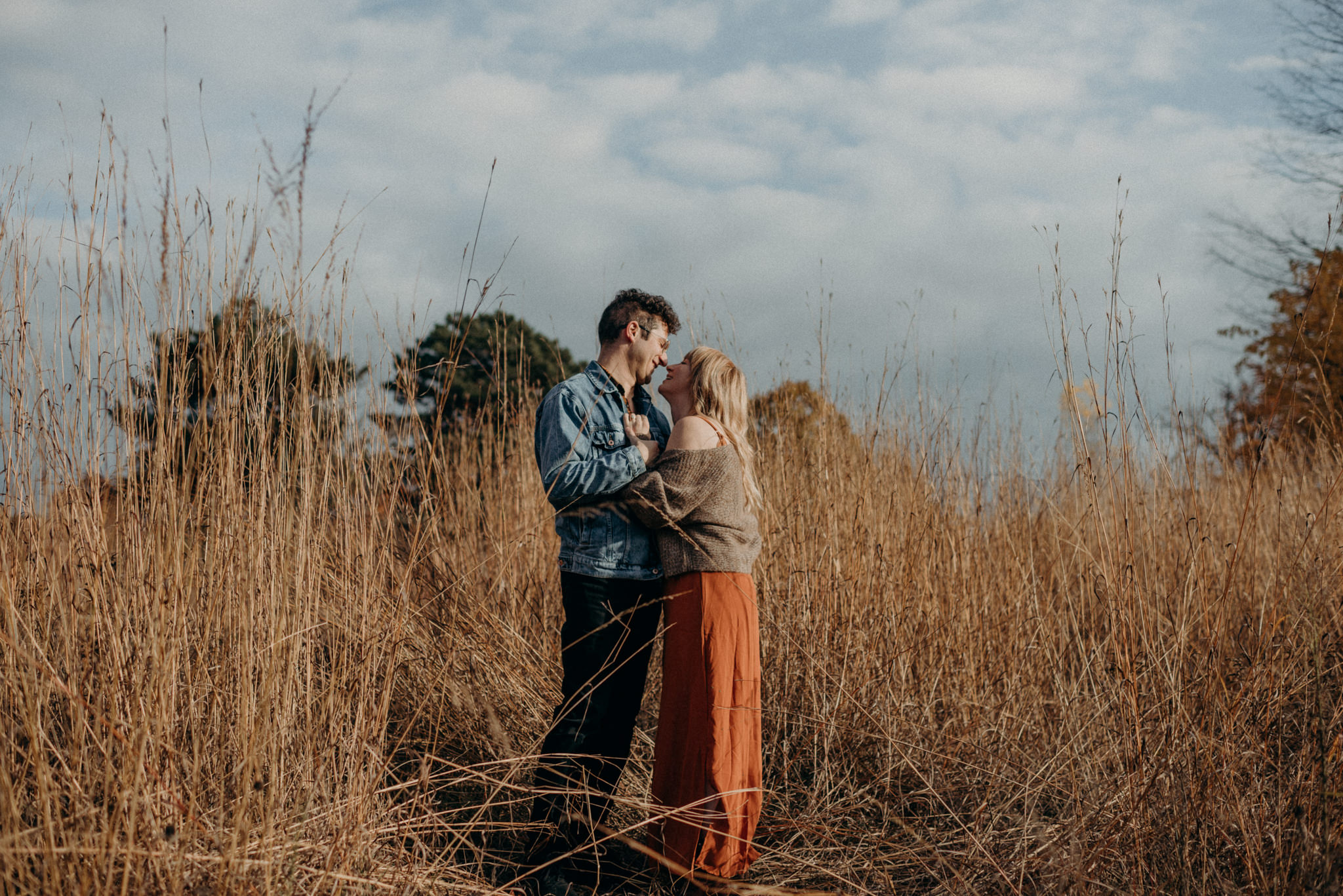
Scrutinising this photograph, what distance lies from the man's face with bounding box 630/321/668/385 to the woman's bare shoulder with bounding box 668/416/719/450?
227mm

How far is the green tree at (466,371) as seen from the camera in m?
1.73

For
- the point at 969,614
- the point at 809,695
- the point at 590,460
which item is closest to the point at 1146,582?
the point at 969,614

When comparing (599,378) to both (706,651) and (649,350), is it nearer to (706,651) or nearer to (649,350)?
(649,350)

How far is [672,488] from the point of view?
1960mm

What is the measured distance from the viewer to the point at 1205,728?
1954mm

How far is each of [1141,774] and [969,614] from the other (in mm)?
1165

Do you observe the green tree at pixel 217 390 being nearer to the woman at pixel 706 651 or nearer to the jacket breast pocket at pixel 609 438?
the jacket breast pocket at pixel 609 438

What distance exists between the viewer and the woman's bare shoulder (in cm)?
202

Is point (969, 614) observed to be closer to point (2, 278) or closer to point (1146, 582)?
point (1146, 582)

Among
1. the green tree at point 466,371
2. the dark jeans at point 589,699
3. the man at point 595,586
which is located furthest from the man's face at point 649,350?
the dark jeans at point 589,699

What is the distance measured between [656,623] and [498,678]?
2.50ft

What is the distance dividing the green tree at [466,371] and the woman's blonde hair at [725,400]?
23.5 inches

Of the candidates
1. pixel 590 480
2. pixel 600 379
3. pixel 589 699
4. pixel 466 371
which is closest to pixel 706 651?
pixel 589 699

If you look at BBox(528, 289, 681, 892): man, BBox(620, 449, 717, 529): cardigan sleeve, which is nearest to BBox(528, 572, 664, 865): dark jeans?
BBox(528, 289, 681, 892): man
